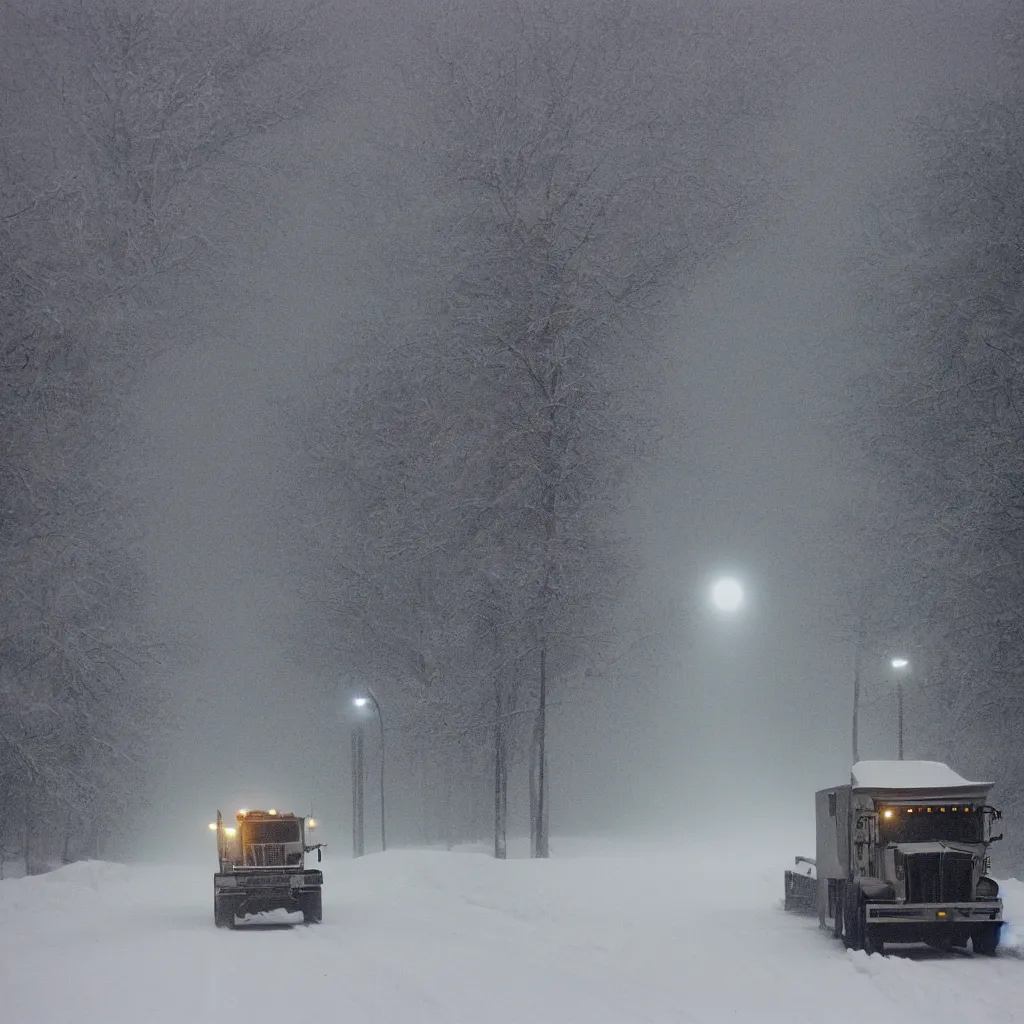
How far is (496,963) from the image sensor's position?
19422 mm

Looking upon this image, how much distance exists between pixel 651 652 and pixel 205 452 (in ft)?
186

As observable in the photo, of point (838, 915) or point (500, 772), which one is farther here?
point (500, 772)

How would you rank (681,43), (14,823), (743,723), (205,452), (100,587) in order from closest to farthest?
(100,587) → (681,43) → (14,823) → (205,452) → (743,723)

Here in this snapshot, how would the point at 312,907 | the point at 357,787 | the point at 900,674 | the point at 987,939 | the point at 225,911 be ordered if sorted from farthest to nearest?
1. the point at 357,787
2. the point at 900,674
3. the point at 312,907
4. the point at 225,911
5. the point at 987,939

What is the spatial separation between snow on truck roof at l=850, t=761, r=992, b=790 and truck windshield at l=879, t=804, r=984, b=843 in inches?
12.4

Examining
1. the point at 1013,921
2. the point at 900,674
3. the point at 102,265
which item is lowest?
the point at 1013,921

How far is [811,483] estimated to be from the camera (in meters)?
90.2

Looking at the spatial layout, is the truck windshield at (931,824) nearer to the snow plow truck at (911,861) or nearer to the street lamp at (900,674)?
the snow plow truck at (911,861)

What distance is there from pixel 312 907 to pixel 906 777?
10.5 metres

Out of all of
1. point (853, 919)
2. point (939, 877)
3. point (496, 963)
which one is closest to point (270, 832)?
point (496, 963)

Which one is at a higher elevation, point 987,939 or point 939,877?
point 939,877

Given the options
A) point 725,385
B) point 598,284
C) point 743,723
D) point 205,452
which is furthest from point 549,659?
point 743,723

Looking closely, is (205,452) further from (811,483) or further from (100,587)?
(100,587)

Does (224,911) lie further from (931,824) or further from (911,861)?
(931,824)
